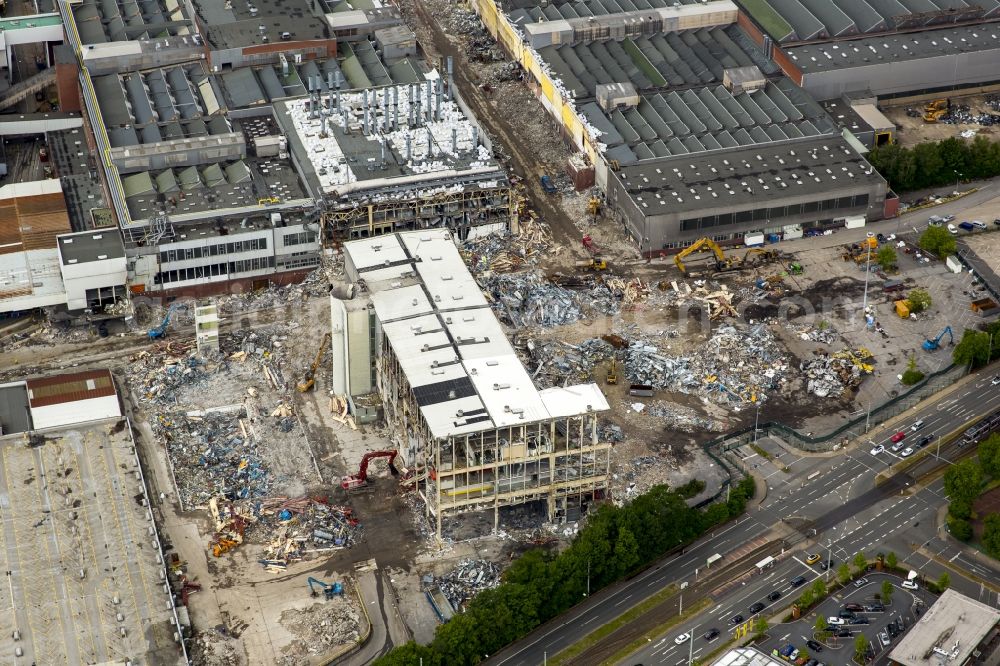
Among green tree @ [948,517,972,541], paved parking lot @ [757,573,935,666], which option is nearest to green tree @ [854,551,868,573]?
paved parking lot @ [757,573,935,666]

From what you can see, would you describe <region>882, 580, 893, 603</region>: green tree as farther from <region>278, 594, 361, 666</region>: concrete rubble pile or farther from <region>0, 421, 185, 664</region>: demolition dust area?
<region>0, 421, 185, 664</region>: demolition dust area

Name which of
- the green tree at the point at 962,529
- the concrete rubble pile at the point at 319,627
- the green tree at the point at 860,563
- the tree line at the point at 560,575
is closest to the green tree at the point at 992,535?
the green tree at the point at 962,529

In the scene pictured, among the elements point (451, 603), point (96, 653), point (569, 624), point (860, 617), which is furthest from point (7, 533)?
point (860, 617)

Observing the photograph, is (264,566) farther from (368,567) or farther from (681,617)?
(681,617)

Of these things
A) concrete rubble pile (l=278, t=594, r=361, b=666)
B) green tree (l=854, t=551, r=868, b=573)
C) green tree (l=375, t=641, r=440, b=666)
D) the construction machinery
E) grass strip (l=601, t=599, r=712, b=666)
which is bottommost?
concrete rubble pile (l=278, t=594, r=361, b=666)

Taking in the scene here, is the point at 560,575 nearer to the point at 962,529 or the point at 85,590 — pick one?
the point at 962,529
